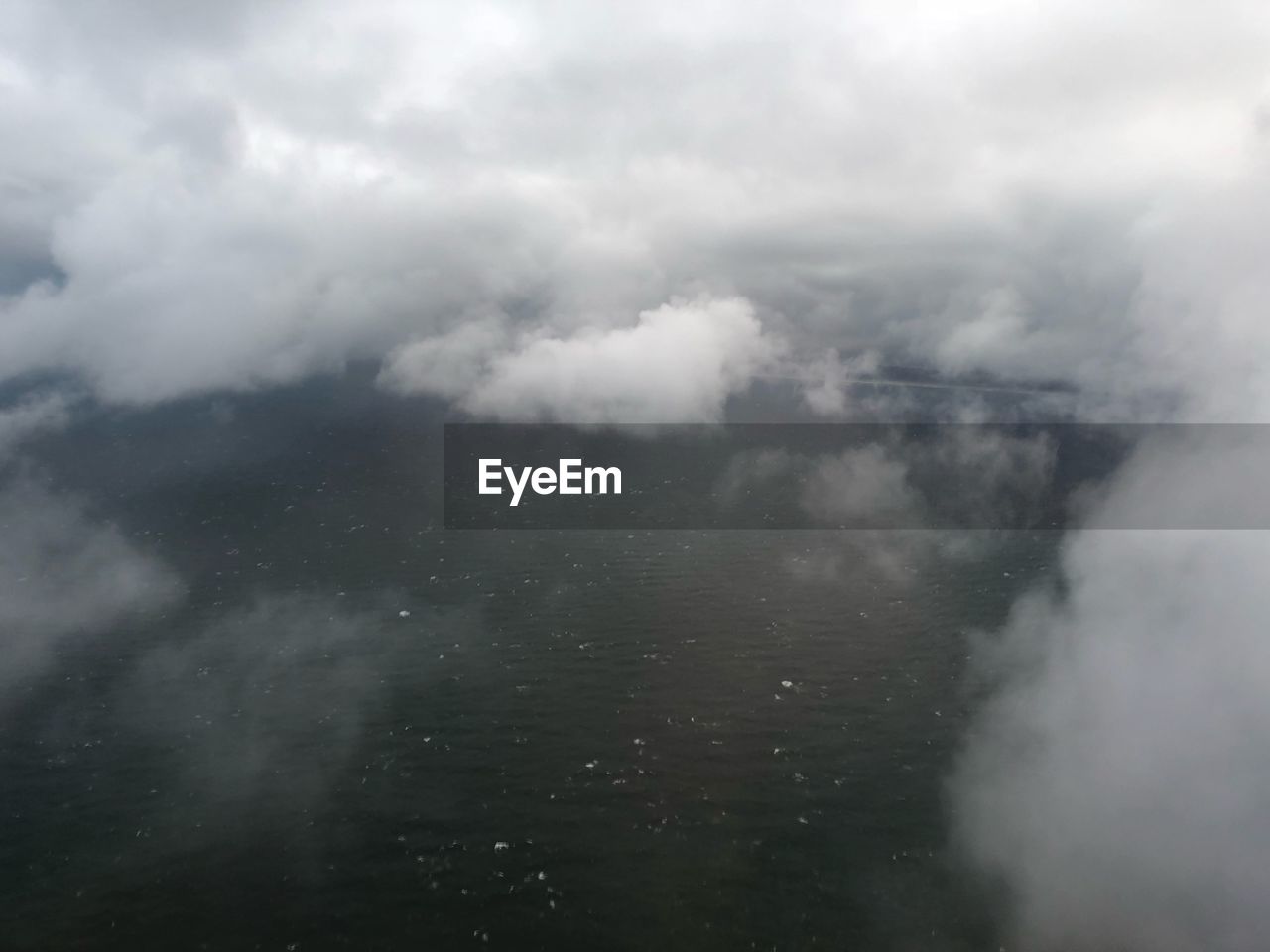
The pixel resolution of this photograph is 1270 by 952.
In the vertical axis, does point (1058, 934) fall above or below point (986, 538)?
below

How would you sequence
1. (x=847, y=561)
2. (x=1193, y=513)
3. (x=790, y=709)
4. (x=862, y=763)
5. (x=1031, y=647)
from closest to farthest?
(x=862, y=763) < (x=790, y=709) < (x=1031, y=647) < (x=847, y=561) < (x=1193, y=513)

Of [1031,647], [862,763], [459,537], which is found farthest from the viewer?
[459,537]

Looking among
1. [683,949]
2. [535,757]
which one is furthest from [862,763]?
[535,757]

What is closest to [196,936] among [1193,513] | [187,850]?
[187,850]

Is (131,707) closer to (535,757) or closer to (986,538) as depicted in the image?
(535,757)

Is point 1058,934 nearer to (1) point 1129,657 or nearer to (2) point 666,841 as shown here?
(2) point 666,841

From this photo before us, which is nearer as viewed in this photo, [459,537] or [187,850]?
[187,850]
